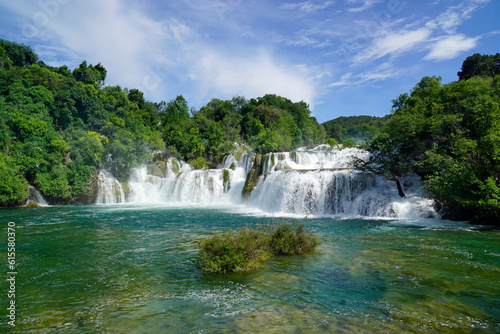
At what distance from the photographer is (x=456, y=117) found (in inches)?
642

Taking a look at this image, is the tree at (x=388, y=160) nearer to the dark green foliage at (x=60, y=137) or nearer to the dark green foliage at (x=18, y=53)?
the dark green foliage at (x=60, y=137)

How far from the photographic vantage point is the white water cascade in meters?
18.6

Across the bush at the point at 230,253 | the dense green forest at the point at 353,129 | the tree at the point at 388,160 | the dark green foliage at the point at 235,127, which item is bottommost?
the bush at the point at 230,253

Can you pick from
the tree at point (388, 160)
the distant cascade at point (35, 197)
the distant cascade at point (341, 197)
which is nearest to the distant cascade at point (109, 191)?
the distant cascade at point (35, 197)

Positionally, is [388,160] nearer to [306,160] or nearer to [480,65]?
[306,160]

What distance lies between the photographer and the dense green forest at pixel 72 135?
86.4ft

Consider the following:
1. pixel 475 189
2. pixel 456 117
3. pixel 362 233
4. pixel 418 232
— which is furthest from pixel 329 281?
pixel 456 117

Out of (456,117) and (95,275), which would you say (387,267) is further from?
(456,117)

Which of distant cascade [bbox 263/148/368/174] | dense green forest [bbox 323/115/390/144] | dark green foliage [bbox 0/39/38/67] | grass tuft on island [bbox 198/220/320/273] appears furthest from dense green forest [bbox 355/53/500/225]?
dense green forest [bbox 323/115/390/144]

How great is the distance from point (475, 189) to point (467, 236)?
2363mm

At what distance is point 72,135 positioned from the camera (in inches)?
1253

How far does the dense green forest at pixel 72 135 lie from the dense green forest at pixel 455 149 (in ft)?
71.4

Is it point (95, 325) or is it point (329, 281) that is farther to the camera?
point (329, 281)

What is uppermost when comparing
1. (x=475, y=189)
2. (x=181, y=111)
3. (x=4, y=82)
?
(x=181, y=111)
